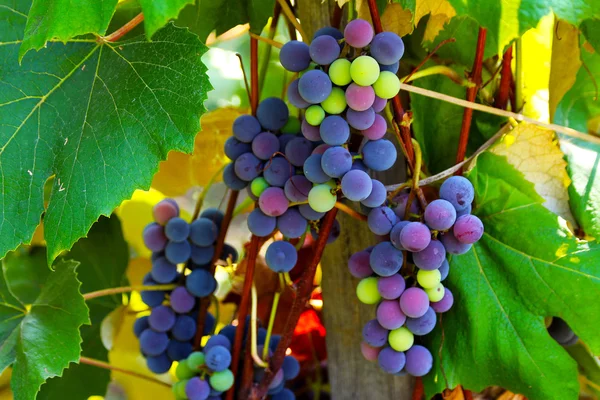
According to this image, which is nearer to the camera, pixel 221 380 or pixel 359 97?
pixel 359 97

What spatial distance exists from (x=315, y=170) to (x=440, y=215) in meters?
0.13

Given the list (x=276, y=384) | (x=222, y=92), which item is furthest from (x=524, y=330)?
(x=222, y=92)

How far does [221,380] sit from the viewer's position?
2.34 feet

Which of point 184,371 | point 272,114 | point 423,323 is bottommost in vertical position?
point 184,371

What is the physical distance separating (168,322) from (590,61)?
25.8 inches

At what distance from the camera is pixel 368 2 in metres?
0.59

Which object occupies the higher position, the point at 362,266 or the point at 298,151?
the point at 298,151

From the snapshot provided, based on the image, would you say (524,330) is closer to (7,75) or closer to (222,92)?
(7,75)

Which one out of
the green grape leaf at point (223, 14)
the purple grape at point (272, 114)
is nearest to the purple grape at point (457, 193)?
the purple grape at point (272, 114)

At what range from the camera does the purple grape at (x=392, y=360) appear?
645 mm

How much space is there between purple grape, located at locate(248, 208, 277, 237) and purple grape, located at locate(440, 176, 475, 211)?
188 millimetres

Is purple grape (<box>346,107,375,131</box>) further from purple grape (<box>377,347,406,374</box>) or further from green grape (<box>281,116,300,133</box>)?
purple grape (<box>377,347,406,374</box>)

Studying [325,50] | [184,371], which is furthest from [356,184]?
[184,371]

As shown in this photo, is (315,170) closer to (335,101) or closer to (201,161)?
(335,101)
